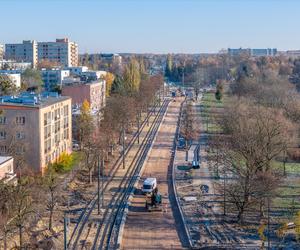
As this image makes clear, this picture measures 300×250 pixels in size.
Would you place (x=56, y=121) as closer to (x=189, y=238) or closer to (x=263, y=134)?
(x=263, y=134)

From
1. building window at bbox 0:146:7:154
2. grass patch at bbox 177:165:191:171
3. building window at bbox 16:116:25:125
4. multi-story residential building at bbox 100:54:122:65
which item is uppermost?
multi-story residential building at bbox 100:54:122:65

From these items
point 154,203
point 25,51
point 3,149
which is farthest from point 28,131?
point 25,51

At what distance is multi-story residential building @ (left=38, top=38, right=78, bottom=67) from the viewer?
249ft

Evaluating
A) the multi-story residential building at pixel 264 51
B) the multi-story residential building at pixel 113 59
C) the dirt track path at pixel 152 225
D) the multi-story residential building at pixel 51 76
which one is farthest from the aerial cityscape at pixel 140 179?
the multi-story residential building at pixel 264 51

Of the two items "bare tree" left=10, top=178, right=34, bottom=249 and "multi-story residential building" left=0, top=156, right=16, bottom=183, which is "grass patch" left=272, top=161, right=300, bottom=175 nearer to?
"multi-story residential building" left=0, top=156, right=16, bottom=183

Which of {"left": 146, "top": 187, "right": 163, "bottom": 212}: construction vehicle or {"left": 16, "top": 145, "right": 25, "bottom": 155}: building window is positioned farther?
{"left": 16, "top": 145, "right": 25, "bottom": 155}: building window

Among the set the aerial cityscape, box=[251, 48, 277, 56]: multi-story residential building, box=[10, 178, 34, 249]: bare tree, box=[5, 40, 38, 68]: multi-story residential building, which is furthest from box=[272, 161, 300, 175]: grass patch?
box=[251, 48, 277, 56]: multi-story residential building

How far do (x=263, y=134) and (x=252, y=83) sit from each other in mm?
24447

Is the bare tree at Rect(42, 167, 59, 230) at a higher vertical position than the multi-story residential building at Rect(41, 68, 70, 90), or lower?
lower

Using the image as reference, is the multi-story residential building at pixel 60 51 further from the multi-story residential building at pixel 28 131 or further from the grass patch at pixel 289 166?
the grass patch at pixel 289 166

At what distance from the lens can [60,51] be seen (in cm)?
7631

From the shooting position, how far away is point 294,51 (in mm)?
188000

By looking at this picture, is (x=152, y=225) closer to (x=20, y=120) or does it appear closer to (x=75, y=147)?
(x=20, y=120)

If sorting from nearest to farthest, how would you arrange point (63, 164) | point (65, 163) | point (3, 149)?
point (3, 149) < point (63, 164) < point (65, 163)
